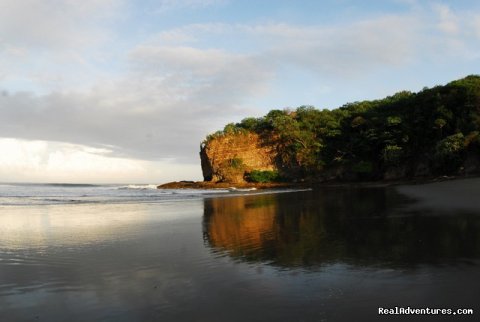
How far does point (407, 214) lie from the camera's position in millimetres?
11500

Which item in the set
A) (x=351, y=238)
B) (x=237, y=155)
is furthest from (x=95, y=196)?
(x=237, y=155)

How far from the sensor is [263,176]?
173 feet

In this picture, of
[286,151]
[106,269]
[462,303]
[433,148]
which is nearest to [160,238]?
[106,269]

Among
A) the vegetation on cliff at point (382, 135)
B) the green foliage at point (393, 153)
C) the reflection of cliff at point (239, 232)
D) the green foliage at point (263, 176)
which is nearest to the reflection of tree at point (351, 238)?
the reflection of cliff at point (239, 232)

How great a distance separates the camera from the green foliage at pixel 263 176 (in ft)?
172

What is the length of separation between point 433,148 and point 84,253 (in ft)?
132

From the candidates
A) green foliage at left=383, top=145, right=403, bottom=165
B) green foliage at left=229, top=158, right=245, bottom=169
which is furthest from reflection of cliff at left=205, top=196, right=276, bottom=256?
green foliage at left=229, top=158, right=245, bottom=169

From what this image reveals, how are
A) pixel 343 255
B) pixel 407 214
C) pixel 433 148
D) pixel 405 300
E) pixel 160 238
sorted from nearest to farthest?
1. pixel 405 300
2. pixel 343 255
3. pixel 160 238
4. pixel 407 214
5. pixel 433 148

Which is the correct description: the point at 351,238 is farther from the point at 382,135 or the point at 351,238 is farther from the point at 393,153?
the point at 382,135

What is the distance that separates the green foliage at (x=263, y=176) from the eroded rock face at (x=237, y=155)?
0.89 m

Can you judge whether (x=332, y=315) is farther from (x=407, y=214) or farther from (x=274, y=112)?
(x=274, y=112)

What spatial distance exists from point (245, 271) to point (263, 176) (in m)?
47.0

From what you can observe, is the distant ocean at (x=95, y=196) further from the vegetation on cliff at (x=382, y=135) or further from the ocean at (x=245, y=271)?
the vegetation on cliff at (x=382, y=135)

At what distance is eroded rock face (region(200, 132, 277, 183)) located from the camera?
5378 cm
